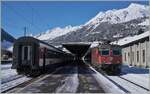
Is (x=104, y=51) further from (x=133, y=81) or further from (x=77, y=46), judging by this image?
(x=77, y=46)

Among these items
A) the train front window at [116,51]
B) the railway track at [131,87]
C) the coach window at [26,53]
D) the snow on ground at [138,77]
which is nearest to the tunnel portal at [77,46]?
the snow on ground at [138,77]

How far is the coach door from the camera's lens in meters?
31.2

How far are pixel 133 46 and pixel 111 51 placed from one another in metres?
27.2

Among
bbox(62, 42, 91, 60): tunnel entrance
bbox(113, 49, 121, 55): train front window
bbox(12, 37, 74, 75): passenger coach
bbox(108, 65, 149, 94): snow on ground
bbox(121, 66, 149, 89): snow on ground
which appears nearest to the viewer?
bbox(108, 65, 149, 94): snow on ground

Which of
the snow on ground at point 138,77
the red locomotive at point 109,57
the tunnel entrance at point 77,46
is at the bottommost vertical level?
the snow on ground at point 138,77

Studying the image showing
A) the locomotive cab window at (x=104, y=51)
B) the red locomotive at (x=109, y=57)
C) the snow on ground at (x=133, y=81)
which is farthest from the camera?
the locomotive cab window at (x=104, y=51)

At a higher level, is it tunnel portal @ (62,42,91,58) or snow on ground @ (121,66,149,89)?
tunnel portal @ (62,42,91,58)

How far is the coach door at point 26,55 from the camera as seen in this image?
1227 inches

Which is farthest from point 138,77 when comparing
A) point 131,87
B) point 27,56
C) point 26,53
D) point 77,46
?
point 77,46

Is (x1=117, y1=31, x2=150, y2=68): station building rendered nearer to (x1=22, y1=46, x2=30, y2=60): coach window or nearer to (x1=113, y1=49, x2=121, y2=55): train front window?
(x1=113, y1=49, x2=121, y2=55): train front window

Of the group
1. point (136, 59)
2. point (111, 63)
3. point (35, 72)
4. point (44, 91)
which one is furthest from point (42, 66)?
point (136, 59)

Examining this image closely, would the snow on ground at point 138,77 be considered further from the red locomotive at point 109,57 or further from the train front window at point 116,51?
the train front window at point 116,51

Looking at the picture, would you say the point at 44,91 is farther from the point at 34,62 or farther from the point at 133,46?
the point at 133,46

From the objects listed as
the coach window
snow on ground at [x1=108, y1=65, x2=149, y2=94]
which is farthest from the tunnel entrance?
snow on ground at [x1=108, y1=65, x2=149, y2=94]
